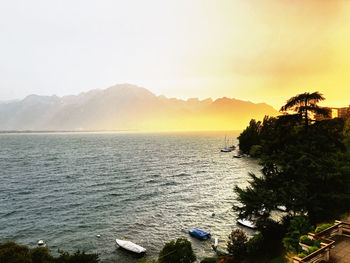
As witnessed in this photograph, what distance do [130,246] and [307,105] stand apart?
92.4 feet

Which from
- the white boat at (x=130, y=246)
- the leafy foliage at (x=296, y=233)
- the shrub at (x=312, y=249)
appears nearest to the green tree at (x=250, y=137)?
the white boat at (x=130, y=246)

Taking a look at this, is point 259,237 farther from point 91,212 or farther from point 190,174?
point 190,174

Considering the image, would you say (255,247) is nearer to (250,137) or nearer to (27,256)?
(27,256)

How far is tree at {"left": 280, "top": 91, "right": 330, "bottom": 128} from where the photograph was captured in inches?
840

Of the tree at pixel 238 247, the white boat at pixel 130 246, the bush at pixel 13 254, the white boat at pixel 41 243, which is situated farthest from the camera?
the white boat at pixel 41 243

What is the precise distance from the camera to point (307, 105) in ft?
71.3

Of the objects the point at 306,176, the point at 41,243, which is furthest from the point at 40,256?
the point at 306,176

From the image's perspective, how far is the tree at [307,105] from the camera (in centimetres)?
2134

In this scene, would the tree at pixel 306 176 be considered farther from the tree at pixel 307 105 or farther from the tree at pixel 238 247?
the tree at pixel 238 247

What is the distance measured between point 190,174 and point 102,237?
46419 millimetres

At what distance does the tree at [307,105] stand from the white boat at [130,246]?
2577 centimetres

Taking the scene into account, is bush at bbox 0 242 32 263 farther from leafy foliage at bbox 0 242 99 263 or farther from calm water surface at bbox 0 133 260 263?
calm water surface at bbox 0 133 260 263

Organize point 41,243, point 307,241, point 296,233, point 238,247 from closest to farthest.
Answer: point 307,241
point 296,233
point 238,247
point 41,243

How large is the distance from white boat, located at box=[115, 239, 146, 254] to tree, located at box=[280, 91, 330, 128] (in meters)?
25.8
